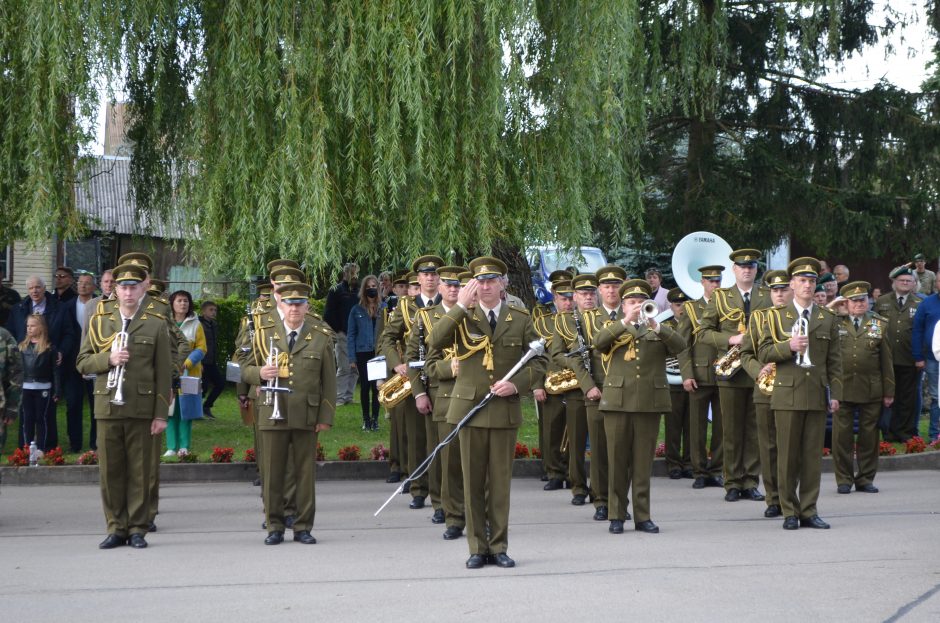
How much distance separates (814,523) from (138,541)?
17.4 feet

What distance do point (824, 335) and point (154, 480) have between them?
553cm

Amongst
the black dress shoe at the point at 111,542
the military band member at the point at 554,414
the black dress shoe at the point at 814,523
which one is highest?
the military band member at the point at 554,414

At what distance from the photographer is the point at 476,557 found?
8.39m

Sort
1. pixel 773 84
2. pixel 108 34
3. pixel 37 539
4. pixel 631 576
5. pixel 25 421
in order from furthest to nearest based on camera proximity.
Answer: pixel 773 84 → pixel 25 421 → pixel 108 34 → pixel 37 539 → pixel 631 576

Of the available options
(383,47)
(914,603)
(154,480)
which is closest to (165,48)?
(383,47)

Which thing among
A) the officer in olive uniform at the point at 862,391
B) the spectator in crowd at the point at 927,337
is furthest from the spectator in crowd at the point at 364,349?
the spectator in crowd at the point at 927,337

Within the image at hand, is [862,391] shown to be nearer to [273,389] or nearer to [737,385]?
[737,385]

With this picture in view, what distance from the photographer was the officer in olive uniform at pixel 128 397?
30.9 ft

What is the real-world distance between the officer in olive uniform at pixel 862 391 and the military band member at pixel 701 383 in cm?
119

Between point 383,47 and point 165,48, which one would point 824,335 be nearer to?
point 383,47

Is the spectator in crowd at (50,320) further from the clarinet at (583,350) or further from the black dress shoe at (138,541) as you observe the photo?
the clarinet at (583,350)

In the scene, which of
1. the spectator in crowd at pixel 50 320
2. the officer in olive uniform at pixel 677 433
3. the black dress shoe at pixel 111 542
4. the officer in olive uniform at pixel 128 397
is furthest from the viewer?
the spectator in crowd at pixel 50 320

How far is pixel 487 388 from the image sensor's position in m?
8.75

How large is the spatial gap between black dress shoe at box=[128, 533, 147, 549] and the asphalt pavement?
2.1 inches
